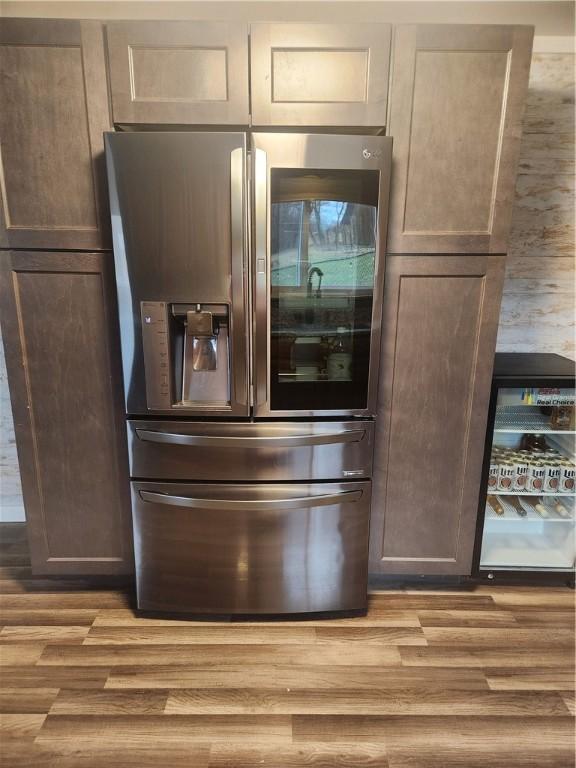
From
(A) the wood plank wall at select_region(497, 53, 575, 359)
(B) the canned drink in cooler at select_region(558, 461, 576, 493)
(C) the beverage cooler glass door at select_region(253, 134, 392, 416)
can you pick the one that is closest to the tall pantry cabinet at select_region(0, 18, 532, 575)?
(C) the beverage cooler glass door at select_region(253, 134, 392, 416)

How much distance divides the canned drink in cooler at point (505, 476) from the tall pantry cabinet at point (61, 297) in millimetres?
1641

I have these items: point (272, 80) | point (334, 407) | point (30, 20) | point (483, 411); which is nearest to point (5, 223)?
point (30, 20)

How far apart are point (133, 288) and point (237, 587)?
123cm

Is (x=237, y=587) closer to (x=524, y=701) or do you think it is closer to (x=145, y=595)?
(x=145, y=595)

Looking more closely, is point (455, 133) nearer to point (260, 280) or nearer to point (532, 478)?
point (260, 280)

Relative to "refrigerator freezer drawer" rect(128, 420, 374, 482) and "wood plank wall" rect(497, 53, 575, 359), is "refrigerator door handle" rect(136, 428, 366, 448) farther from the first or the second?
"wood plank wall" rect(497, 53, 575, 359)

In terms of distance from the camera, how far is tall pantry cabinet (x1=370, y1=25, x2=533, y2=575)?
1526mm

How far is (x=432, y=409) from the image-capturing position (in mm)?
1810

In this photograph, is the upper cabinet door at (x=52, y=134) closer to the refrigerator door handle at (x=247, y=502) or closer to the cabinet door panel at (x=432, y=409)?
the refrigerator door handle at (x=247, y=502)

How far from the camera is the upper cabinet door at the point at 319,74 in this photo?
1.48 metres

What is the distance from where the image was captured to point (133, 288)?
5.15 feet

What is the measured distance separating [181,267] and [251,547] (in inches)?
43.1

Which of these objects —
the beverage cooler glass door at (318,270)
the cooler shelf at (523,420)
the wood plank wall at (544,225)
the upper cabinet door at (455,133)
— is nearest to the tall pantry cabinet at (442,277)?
the upper cabinet door at (455,133)

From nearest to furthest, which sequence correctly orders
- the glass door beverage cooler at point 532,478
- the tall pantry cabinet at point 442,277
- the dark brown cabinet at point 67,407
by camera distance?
the tall pantry cabinet at point 442,277 → the dark brown cabinet at point 67,407 → the glass door beverage cooler at point 532,478
